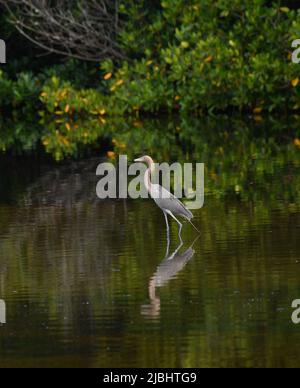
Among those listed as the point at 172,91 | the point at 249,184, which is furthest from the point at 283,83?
the point at 249,184

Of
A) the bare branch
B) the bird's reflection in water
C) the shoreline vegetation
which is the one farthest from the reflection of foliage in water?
the bird's reflection in water

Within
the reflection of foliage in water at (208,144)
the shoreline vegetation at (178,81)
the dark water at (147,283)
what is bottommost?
the dark water at (147,283)

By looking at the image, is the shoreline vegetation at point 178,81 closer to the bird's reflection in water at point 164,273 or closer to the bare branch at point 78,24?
the bare branch at point 78,24

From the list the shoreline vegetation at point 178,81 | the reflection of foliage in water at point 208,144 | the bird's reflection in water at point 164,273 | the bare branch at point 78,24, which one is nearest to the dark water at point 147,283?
the bird's reflection in water at point 164,273

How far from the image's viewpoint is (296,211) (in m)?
13.9

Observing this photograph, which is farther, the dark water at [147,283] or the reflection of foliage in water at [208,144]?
the reflection of foliage in water at [208,144]

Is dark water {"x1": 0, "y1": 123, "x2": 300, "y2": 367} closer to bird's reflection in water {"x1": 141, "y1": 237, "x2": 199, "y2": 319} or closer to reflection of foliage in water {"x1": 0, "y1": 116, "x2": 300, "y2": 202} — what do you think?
bird's reflection in water {"x1": 141, "y1": 237, "x2": 199, "y2": 319}

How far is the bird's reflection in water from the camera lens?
31.2 ft

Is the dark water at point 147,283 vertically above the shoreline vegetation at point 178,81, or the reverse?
the shoreline vegetation at point 178,81

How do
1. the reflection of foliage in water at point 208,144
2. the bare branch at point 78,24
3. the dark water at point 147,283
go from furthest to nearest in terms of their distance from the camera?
the bare branch at point 78,24, the reflection of foliage in water at point 208,144, the dark water at point 147,283

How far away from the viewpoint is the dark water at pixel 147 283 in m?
8.37

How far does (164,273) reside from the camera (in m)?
10.9
